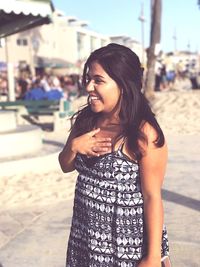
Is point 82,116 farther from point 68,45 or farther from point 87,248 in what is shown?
point 68,45

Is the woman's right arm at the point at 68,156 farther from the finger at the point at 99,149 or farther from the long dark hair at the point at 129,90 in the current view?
the long dark hair at the point at 129,90

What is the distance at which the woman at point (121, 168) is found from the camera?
1780mm

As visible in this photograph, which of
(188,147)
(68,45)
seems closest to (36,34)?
(68,45)

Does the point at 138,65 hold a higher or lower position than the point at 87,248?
higher

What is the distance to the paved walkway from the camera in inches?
149

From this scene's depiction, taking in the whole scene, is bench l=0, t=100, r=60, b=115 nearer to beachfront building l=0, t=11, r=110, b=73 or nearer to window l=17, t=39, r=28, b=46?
beachfront building l=0, t=11, r=110, b=73

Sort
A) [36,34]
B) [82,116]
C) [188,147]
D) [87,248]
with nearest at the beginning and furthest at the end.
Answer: [87,248]
[82,116]
[188,147]
[36,34]

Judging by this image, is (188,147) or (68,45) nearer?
(188,147)

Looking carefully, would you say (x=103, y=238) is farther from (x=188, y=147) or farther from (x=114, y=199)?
(x=188, y=147)

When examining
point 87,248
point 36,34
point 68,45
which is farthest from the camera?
point 68,45

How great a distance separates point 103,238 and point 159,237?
0.78ft

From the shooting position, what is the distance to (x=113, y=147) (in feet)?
5.97

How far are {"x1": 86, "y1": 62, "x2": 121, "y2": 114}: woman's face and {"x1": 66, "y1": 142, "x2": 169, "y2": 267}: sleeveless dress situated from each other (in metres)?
0.18

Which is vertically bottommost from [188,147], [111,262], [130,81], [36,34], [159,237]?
[188,147]
